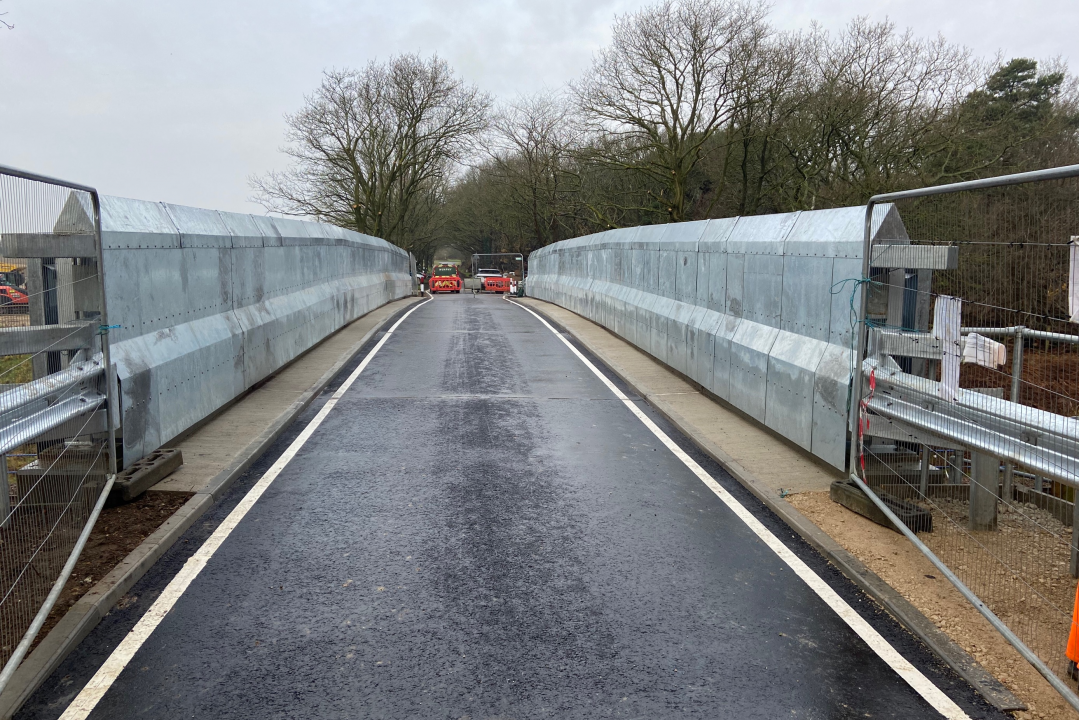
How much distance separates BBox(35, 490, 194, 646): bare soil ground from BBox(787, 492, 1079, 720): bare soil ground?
194 inches

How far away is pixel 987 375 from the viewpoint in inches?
251

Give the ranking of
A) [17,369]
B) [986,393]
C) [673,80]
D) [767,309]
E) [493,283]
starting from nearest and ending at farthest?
[17,369], [986,393], [767,309], [673,80], [493,283]

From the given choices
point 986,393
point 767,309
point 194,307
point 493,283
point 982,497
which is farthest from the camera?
point 493,283

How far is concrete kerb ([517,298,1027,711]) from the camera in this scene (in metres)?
4.19

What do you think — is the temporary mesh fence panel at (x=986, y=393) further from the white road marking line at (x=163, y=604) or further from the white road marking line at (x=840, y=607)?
the white road marking line at (x=163, y=604)

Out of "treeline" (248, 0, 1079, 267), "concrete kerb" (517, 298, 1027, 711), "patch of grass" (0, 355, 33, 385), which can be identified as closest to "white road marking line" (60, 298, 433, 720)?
"patch of grass" (0, 355, 33, 385)

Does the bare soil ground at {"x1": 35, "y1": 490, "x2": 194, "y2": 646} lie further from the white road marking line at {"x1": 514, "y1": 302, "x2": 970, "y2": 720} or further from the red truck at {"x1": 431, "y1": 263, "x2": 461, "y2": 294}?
the red truck at {"x1": 431, "y1": 263, "x2": 461, "y2": 294}

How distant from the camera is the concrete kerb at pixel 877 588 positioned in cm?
419

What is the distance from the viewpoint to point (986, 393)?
19.4 feet

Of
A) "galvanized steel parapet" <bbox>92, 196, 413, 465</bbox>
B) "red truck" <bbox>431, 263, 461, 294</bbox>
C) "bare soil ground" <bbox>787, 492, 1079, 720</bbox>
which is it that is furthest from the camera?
"red truck" <bbox>431, 263, 461, 294</bbox>

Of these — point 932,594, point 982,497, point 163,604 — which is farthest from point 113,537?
point 982,497

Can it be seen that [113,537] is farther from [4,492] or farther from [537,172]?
[537,172]

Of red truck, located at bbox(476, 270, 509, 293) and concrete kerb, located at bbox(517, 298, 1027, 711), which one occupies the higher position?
red truck, located at bbox(476, 270, 509, 293)

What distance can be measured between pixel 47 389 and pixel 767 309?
7317mm
